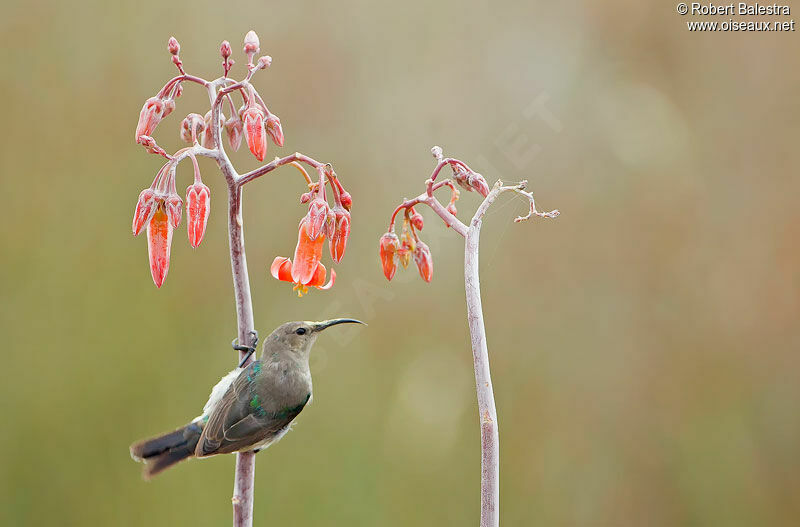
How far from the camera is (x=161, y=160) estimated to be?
5.64ft

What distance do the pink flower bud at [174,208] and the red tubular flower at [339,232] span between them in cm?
15

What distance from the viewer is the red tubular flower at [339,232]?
793 millimetres

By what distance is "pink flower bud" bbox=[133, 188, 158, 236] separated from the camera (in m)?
0.74

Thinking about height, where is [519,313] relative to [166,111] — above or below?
below

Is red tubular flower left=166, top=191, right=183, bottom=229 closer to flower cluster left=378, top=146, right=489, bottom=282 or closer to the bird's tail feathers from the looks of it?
flower cluster left=378, top=146, right=489, bottom=282

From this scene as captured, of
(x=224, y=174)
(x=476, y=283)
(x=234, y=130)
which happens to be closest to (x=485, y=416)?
(x=476, y=283)

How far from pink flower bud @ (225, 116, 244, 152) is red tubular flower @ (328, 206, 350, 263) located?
0.48ft

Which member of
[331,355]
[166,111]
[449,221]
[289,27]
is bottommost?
[331,355]

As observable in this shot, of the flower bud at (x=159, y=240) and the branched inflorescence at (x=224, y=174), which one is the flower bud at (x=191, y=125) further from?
the flower bud at (x=159, y=240)

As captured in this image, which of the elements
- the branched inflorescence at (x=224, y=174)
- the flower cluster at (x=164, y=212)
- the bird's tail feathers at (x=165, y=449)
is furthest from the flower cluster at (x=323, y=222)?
the bird's tail feathers at (x=165, y=449)

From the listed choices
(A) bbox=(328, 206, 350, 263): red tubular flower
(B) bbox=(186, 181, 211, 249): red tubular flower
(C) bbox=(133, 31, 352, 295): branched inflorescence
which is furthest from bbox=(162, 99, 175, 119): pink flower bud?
(A) bbox=(328, 206, 350, 263): red tubular flower

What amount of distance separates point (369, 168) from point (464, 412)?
23.5 inches

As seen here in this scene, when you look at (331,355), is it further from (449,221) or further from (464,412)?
(449,221)

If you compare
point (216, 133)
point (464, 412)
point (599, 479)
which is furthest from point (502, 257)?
point (216, 133)
